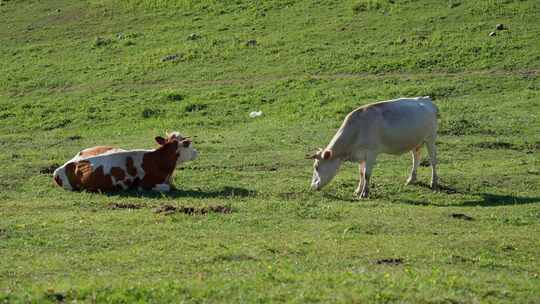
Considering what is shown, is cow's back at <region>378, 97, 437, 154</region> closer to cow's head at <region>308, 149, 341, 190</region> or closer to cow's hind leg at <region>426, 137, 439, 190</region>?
cow's hind leg at <region>426, 137, 439, 190</region>

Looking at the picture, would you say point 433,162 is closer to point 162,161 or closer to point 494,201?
point 494,201

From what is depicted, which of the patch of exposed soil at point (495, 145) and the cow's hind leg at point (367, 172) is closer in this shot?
the cow's hind leg at point (367, 172)

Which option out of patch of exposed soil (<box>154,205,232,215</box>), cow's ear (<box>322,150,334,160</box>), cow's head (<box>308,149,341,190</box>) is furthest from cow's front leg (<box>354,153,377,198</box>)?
patch of exposed soil (<box>154,205,232,215</box>)

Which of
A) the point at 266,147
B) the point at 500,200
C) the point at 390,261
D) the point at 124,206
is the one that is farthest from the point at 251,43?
the point at 390,261

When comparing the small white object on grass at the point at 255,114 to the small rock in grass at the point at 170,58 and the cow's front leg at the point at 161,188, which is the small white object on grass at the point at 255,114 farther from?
the cow's front leg at the point at 161,188

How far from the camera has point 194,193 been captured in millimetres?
18844

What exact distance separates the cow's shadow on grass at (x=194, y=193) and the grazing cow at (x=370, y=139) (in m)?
1.42

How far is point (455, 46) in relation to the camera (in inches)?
1385

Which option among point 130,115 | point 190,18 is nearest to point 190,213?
point 130,115

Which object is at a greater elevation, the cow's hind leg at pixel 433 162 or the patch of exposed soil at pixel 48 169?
the patch of exposed soil at pixel 48 169

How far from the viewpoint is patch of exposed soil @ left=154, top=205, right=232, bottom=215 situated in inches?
645

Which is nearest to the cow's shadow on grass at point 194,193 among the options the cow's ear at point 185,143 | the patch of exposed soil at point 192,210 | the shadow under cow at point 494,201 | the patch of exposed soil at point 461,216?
the cow's ear at point 185,143

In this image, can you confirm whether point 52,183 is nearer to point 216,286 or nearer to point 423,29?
point 216,286

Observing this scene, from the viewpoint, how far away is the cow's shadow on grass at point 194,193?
1853 cm
